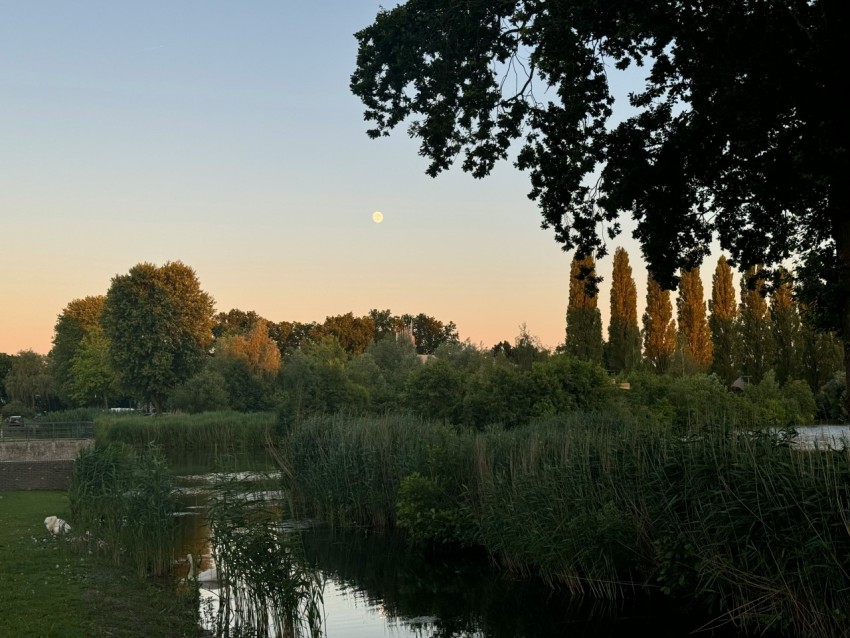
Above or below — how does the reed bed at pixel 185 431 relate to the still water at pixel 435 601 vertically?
above

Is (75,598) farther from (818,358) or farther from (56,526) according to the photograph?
(818,358)

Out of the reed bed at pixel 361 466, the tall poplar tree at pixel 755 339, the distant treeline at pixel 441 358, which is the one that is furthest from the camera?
the tall poplar tree at pixel 755 339

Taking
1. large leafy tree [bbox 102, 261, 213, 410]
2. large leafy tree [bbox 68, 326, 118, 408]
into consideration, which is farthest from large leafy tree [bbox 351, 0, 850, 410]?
large leafy tree [bbox 68, 326, 118, 408]

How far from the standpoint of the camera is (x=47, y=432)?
40.9 m

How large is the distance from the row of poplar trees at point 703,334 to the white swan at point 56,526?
101 feet

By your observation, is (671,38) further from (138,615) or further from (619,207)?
(138,615)

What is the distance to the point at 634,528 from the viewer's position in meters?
14.0

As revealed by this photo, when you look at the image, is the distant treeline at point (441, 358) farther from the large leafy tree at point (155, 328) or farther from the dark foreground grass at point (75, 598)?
the dark foreground grass at point (75, 598)

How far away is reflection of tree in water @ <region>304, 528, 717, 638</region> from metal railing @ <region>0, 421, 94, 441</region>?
24.7 metres

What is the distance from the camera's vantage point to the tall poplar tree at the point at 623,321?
56.6 meters

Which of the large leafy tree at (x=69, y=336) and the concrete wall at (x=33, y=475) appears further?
the large leafy tree at (x=69, y=336)

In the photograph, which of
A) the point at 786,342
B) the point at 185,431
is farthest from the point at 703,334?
the point at 185,431

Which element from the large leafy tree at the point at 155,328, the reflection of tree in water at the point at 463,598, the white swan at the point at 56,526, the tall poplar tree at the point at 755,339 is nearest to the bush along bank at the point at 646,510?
the reflection of tree in water at the point at 463,598

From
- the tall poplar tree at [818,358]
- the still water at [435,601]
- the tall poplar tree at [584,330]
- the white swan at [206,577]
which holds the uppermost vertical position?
the tall poplar tree at [584,330]
